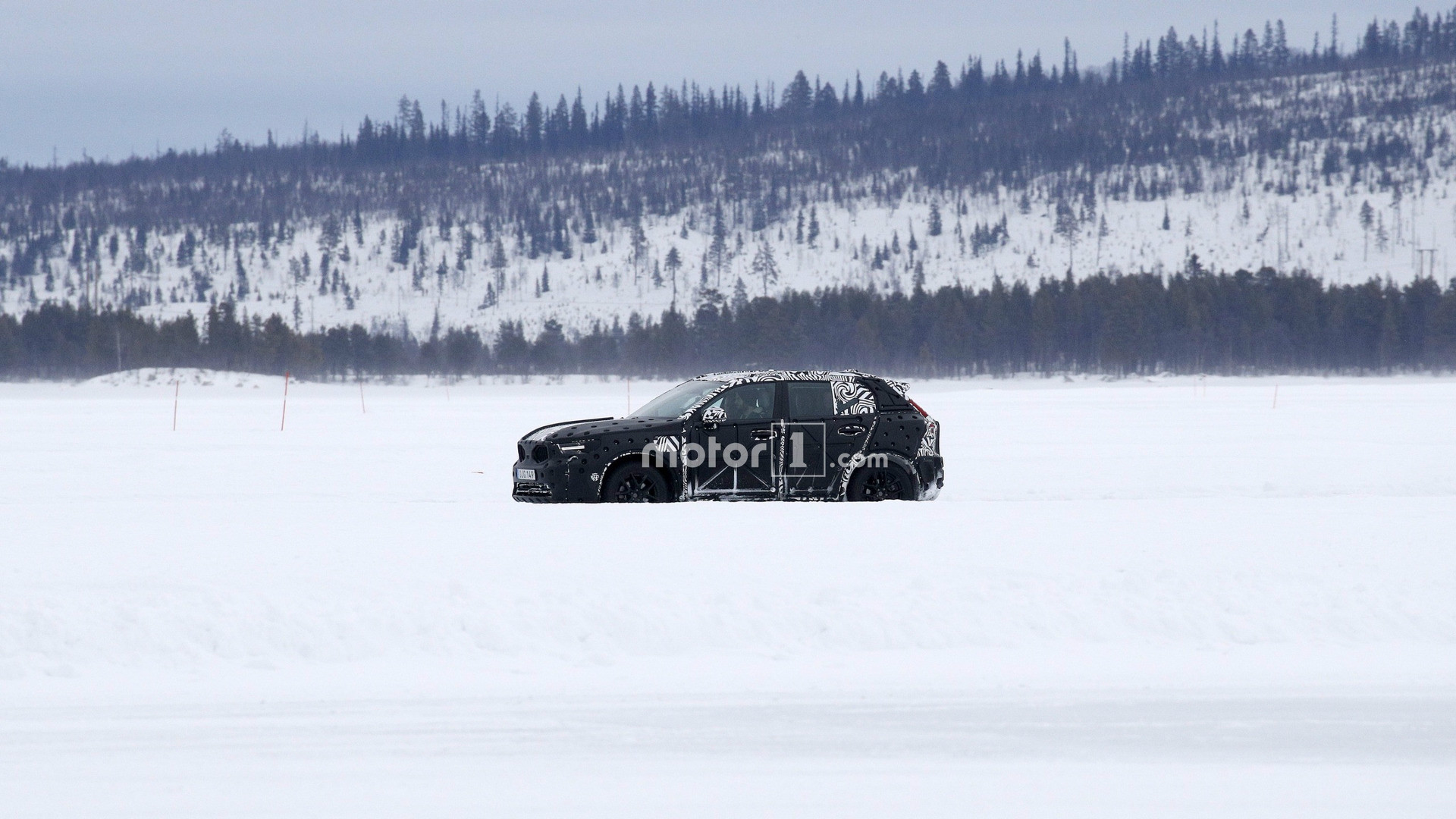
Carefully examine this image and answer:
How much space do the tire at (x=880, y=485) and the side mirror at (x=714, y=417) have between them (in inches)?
54.1

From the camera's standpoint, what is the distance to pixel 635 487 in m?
12.6

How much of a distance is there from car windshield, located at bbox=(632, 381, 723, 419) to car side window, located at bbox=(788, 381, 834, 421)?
2.49ft

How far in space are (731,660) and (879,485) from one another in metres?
5.59

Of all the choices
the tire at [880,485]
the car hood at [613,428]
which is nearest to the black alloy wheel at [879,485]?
the tire at [880,485]

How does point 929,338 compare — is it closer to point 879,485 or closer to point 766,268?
point 766,268

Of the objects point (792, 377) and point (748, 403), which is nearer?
point (748, 403)

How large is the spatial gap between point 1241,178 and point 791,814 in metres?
168

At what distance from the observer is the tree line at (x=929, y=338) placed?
104 m

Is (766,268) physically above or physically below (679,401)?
above

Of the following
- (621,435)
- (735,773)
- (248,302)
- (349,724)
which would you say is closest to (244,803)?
(349,724)

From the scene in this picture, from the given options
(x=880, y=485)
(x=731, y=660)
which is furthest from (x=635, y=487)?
(x=731, y=660)

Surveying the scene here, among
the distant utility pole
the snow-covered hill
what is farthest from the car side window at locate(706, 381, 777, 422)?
the distant utility pole

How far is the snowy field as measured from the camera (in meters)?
5.31

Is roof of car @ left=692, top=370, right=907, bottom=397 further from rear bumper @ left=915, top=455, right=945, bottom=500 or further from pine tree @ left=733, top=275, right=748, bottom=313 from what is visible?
pine tree @ left=733, top=275, right=748, bottom=313
